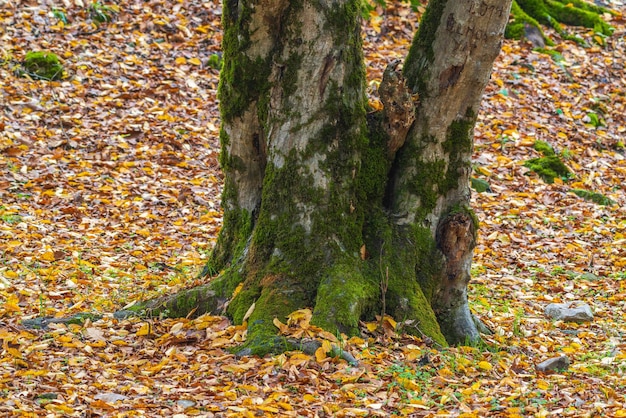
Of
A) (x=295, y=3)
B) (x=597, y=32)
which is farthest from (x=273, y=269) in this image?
(x=597, y=32)

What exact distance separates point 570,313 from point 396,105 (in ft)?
8.07

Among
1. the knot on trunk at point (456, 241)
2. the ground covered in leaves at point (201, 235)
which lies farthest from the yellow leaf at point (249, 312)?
the knot on trunk at point (456, 241)

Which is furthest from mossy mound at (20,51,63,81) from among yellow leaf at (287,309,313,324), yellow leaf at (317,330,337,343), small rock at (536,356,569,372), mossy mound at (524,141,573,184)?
small rock at (536,356,569,372)


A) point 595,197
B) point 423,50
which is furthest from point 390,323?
point 595,197

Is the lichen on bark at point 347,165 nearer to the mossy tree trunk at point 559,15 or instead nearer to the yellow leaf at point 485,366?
the yellow leaf at point 485,366

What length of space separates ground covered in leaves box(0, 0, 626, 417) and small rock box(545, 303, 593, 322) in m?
0.08

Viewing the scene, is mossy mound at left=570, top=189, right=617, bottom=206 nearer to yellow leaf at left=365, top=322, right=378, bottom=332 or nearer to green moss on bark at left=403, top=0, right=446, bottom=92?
green moss on bark at left=403, top=0, right=446, bottom=92

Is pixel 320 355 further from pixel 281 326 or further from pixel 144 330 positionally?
pixel 144 330

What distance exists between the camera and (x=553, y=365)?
470 cm

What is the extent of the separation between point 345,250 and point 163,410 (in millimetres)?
1657

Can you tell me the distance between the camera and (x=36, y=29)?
34.0 feet

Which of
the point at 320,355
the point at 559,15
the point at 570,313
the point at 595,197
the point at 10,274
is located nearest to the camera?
the point at 320,355

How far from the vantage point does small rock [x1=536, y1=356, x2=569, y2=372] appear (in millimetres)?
4694

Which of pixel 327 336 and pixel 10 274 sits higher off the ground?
pixel 327 336
